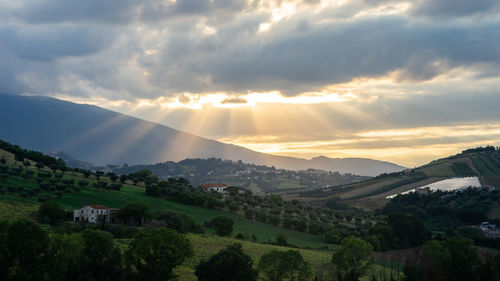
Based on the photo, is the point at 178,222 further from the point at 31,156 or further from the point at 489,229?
the point at 31,156

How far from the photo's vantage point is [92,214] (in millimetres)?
104688

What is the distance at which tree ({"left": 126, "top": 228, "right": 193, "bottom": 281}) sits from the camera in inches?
2301

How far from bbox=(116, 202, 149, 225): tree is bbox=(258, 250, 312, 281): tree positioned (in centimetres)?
5101

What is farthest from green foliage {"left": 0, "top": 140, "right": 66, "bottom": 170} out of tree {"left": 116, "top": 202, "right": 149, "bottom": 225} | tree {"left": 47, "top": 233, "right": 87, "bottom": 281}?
tree {"left": 47, "top": 233, "right": 87, "bottom": 281}

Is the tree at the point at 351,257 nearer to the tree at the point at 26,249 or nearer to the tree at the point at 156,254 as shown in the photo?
the tree at the point at 156,254

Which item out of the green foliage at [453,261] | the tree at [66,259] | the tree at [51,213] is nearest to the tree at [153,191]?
the tree at [51,213]

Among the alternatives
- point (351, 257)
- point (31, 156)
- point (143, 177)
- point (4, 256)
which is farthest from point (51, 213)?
point (31, 156)

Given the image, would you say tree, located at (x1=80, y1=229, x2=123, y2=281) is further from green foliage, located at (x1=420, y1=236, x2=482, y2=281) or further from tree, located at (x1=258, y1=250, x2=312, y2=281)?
green foliage, located at (x1=420, y1=236, x2=482, y2=281)

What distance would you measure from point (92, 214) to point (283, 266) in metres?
60.4

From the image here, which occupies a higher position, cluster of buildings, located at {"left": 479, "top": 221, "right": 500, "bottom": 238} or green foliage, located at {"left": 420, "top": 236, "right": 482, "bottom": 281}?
green foliage, located at {"left": 420, "top": 236, "right": 482, "bottom": 281}

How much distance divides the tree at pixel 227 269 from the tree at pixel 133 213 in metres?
49.9

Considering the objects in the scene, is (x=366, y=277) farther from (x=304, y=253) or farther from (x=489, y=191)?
(x=489, y=191)

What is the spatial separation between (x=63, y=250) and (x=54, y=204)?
4576 cm

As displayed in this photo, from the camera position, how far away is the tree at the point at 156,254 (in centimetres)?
5844
